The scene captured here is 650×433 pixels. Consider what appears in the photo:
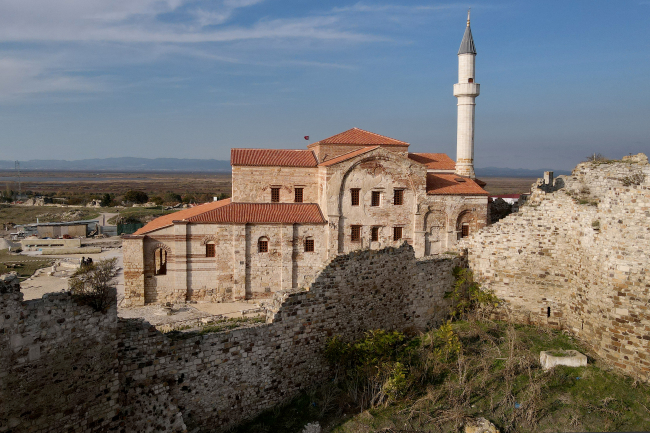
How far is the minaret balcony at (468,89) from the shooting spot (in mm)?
25922

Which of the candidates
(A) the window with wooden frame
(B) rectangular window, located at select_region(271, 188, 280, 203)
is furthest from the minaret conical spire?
(A) the window with wooden frame

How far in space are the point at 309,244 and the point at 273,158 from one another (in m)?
4.54

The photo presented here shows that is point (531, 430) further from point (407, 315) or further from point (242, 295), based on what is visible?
point (242, 295)

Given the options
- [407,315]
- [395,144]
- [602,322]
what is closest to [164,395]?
[407,315]

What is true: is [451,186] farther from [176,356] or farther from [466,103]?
[176,356]

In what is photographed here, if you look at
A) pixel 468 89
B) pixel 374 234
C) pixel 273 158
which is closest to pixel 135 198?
pixel 273 158

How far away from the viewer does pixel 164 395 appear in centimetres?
796

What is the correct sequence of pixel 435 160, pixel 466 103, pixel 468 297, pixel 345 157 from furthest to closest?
pixel 435 160
pixel 466 103
pixel 345 157
pixel 468 297

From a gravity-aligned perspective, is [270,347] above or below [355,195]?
below

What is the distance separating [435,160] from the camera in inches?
1104

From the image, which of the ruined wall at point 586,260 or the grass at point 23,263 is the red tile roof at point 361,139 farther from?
the grass at point 23,263

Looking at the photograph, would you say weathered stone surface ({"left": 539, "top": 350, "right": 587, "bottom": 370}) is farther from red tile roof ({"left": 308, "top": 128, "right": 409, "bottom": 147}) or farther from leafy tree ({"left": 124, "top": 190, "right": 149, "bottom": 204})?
leafy tree ({"left": 124, "top": 190, "right": 149, "bottom": 204})

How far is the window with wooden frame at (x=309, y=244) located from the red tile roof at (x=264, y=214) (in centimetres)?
79

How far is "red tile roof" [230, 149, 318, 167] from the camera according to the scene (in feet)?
75.1
